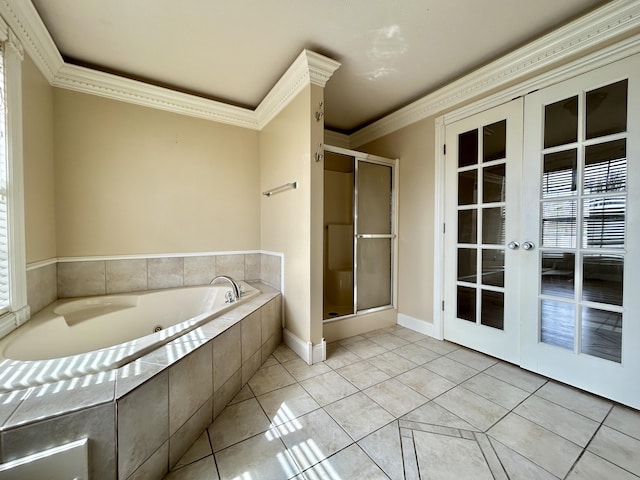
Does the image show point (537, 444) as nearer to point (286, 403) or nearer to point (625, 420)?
point (625, 420)

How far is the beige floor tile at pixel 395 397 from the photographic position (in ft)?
4.74

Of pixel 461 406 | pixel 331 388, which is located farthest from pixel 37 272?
pixel 461 406

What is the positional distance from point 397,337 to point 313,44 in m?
2.51

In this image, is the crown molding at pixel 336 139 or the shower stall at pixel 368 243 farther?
the crown molding at pixel 336 139

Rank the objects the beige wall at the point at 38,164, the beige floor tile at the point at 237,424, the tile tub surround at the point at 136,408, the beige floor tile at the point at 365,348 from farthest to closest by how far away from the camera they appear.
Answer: the beige floor tile at the point at 365,348 → the beige wall at the point at 38,164 → the beige floor tile at the point at 237,424 → the tile tub surround at the point at 136,408

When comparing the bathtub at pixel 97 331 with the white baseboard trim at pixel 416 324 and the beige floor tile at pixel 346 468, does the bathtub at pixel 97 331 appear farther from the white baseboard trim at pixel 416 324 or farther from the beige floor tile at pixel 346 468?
the white baseboard trim at pixel 416 324

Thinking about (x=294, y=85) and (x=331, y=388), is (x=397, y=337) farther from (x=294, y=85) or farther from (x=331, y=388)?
(x=294, y=85)

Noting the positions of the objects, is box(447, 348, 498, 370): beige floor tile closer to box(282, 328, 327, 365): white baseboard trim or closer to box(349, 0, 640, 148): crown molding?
box(282, 328, 327, 365): white baseboard trim

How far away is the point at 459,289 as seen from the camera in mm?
2246

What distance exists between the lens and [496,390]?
5.31 feet

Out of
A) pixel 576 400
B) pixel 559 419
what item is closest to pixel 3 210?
pixel 559 419

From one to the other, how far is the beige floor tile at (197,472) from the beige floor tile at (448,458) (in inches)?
Answer: 33.9

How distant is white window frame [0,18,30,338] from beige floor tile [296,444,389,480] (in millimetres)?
1706

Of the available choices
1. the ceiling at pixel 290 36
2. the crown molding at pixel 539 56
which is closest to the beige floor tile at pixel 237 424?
the ceiling at pixel 290 36
